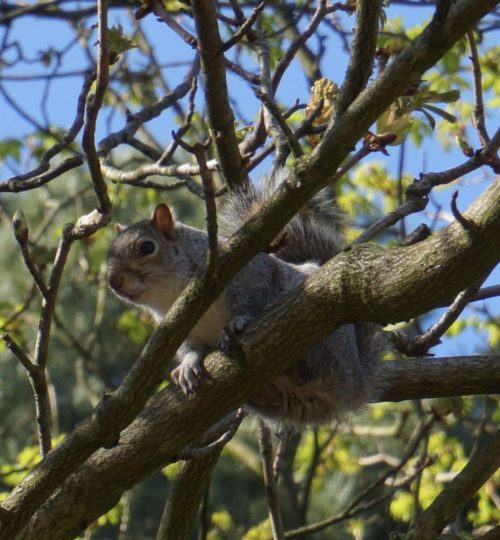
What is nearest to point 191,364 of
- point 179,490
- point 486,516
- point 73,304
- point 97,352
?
point 179,490

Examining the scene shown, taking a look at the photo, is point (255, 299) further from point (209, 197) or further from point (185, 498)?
point (209, 197)

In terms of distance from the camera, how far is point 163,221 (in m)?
3.44

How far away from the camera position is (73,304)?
A: 344 inches

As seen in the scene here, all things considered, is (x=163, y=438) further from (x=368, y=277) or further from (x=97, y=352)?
(x=97, y=352)

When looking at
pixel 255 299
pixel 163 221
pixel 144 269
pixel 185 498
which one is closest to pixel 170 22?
pixel 163 221

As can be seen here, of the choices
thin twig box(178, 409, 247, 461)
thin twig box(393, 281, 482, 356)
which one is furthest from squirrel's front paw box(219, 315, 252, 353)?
thin twig box(393, 281, 482, 356)

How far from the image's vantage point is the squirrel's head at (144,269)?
3275 millimetres

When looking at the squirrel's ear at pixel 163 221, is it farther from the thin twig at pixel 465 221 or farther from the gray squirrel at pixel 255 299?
the thin twig at pixel 465 221

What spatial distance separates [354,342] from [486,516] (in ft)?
6.90

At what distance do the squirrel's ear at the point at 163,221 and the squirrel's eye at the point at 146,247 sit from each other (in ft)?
0.30

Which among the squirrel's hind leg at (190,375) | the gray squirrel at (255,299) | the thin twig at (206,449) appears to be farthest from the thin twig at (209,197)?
the gray squirrel at (255,299)

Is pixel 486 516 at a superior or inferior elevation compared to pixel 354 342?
inferior

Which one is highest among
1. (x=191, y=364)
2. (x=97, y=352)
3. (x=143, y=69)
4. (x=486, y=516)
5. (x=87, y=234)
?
(x=143, y=69)

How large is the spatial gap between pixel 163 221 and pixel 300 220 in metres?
0.45
